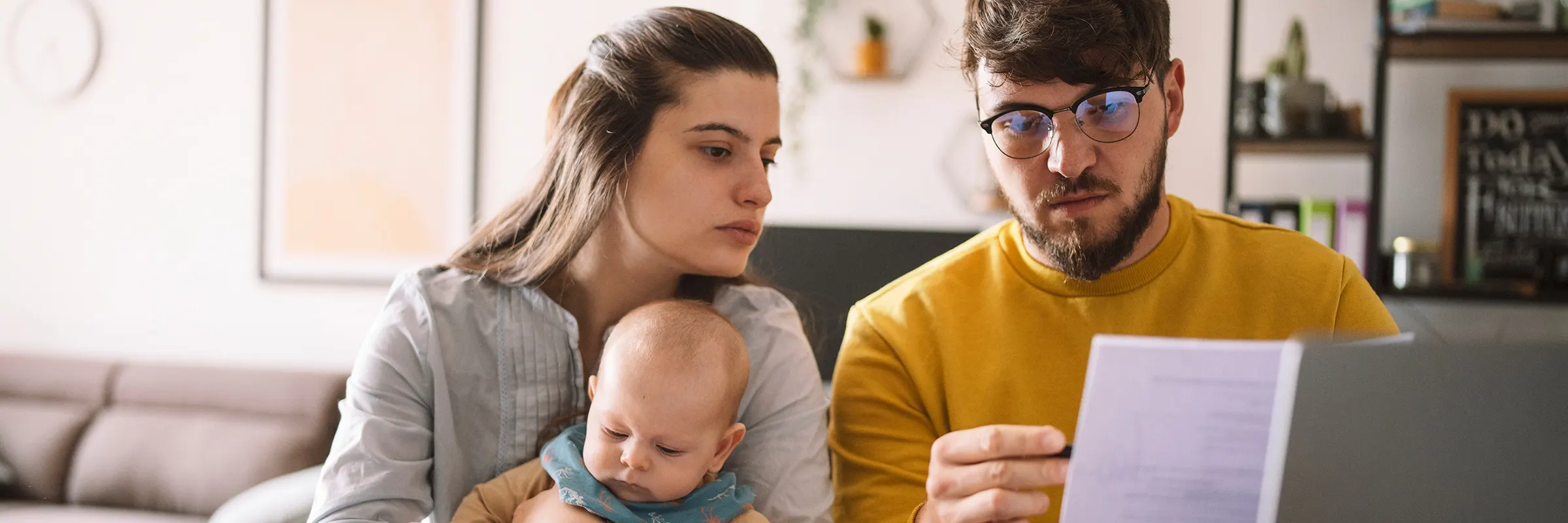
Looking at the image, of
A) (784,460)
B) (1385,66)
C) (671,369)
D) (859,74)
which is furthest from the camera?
(859,74)

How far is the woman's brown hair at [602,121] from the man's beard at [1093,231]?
1.40ft

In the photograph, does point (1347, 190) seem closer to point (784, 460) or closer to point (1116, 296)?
point (1116, 296)

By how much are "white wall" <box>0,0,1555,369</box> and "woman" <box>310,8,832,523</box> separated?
1754mm

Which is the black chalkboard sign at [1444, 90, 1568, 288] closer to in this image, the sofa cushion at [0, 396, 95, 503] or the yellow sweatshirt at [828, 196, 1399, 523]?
the yellow sweatshirt at [828, 196, 1399, 523]

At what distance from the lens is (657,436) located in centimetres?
125

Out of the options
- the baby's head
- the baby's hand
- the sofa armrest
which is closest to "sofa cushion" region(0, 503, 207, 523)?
the sofa armrest

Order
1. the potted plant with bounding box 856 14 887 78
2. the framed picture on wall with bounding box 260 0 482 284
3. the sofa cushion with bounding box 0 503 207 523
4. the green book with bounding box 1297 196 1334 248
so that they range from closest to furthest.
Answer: the green book with bounding box 1297 196 1334 248 < the sofa cushion with bounding box 0 503 207 523 < the potted plant with bounding box 856 14 887 78 < the framed picture on wall with bounding box 260 0 482 284

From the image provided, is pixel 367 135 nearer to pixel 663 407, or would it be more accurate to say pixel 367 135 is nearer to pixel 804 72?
pixel 804 72

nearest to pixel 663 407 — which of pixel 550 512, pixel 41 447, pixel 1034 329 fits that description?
pixel 550 512

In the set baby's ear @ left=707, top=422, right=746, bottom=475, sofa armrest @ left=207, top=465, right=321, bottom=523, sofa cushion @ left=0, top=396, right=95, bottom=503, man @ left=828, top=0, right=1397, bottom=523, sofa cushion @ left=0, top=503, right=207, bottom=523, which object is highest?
man @ left=828, top=0, right=1397, bottom=523

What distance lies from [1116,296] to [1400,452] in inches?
24.3

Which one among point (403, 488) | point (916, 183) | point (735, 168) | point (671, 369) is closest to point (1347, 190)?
point (916, 183)

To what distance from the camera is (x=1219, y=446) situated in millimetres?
891

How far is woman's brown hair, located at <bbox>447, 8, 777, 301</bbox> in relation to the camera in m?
1.41
